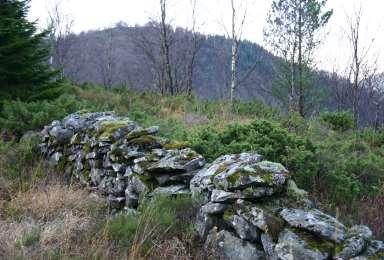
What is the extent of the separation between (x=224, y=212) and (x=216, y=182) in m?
0.34

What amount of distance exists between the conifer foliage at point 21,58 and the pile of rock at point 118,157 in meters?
2.95

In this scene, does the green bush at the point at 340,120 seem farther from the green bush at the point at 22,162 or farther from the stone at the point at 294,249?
the stone at the point at 294,249

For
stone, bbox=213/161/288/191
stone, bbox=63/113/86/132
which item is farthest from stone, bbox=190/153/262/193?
stone, bbox=63/113/86/132

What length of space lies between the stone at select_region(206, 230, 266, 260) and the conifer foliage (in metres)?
6.99

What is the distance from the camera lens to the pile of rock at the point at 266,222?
270 cm

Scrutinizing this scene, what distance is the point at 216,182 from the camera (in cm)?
357

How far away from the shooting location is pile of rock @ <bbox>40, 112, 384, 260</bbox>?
108 inches

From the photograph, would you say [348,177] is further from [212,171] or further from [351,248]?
[351,248]

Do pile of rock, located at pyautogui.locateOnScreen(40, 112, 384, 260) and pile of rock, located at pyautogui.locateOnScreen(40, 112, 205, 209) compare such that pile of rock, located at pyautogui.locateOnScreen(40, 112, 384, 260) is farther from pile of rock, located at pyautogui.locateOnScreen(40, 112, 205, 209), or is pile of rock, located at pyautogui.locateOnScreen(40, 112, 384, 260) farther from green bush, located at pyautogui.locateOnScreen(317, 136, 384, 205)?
green bush, located at pyautogui.locateOnScreen(317, 136, 384, 205)

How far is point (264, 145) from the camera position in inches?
206

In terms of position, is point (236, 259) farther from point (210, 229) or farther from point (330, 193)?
point (330, 193)

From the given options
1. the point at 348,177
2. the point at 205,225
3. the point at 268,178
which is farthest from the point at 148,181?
the point at 348,177

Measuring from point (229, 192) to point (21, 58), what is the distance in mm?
7524

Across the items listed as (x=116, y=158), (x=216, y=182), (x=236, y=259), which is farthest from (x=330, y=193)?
(x=116, y=158)
